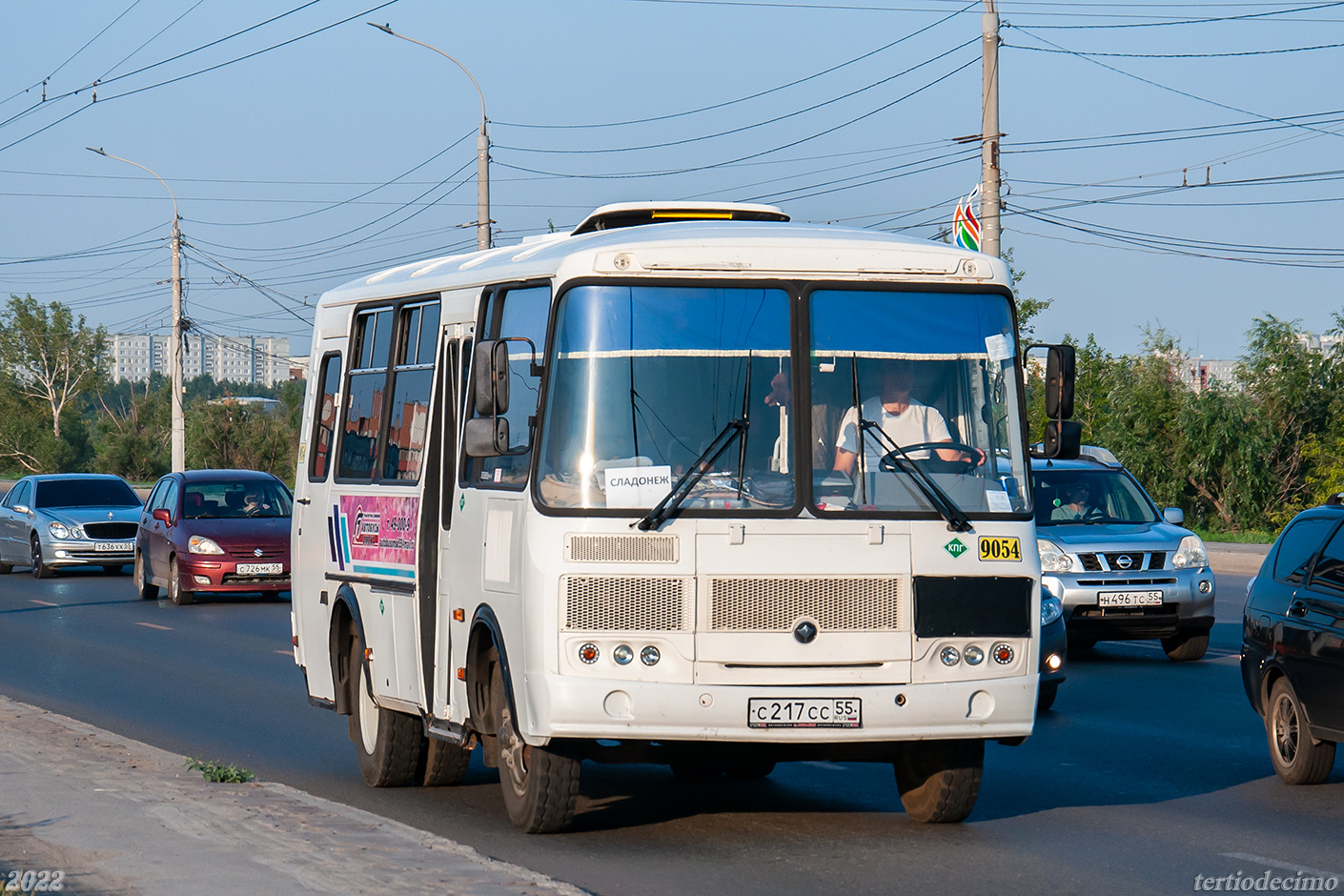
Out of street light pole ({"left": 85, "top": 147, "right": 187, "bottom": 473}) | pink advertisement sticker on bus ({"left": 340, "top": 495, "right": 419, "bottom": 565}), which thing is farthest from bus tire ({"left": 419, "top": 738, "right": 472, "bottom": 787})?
street light pole ({"left": 85, "top": 147, "right": 187, "bottom": 473})

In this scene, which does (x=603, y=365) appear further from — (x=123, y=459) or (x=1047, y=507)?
(x=123, y=459)

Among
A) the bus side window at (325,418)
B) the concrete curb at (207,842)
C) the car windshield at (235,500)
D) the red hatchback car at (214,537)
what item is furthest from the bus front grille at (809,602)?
the car windshield at (235,500)

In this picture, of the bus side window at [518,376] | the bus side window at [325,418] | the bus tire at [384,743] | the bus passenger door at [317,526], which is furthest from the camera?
the bus side window at [325,418]

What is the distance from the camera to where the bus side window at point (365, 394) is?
33.4 feet

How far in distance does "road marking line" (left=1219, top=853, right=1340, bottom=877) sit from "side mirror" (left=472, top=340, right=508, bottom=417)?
11.9 ft

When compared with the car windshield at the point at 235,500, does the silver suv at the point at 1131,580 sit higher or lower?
lower

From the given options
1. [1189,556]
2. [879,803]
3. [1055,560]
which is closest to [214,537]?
[1055,560]

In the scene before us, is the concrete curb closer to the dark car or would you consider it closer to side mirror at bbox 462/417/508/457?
side mirror at bbox 462/417/508/457

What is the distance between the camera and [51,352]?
354 feet

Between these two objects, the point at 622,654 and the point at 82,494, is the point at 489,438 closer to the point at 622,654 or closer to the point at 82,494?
the point at 622,654

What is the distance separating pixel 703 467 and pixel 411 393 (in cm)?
245

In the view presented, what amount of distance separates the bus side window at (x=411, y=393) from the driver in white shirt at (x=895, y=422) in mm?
2413

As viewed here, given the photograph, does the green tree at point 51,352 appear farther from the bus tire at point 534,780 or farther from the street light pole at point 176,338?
the bus tire at point 534,780

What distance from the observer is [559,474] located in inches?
308
